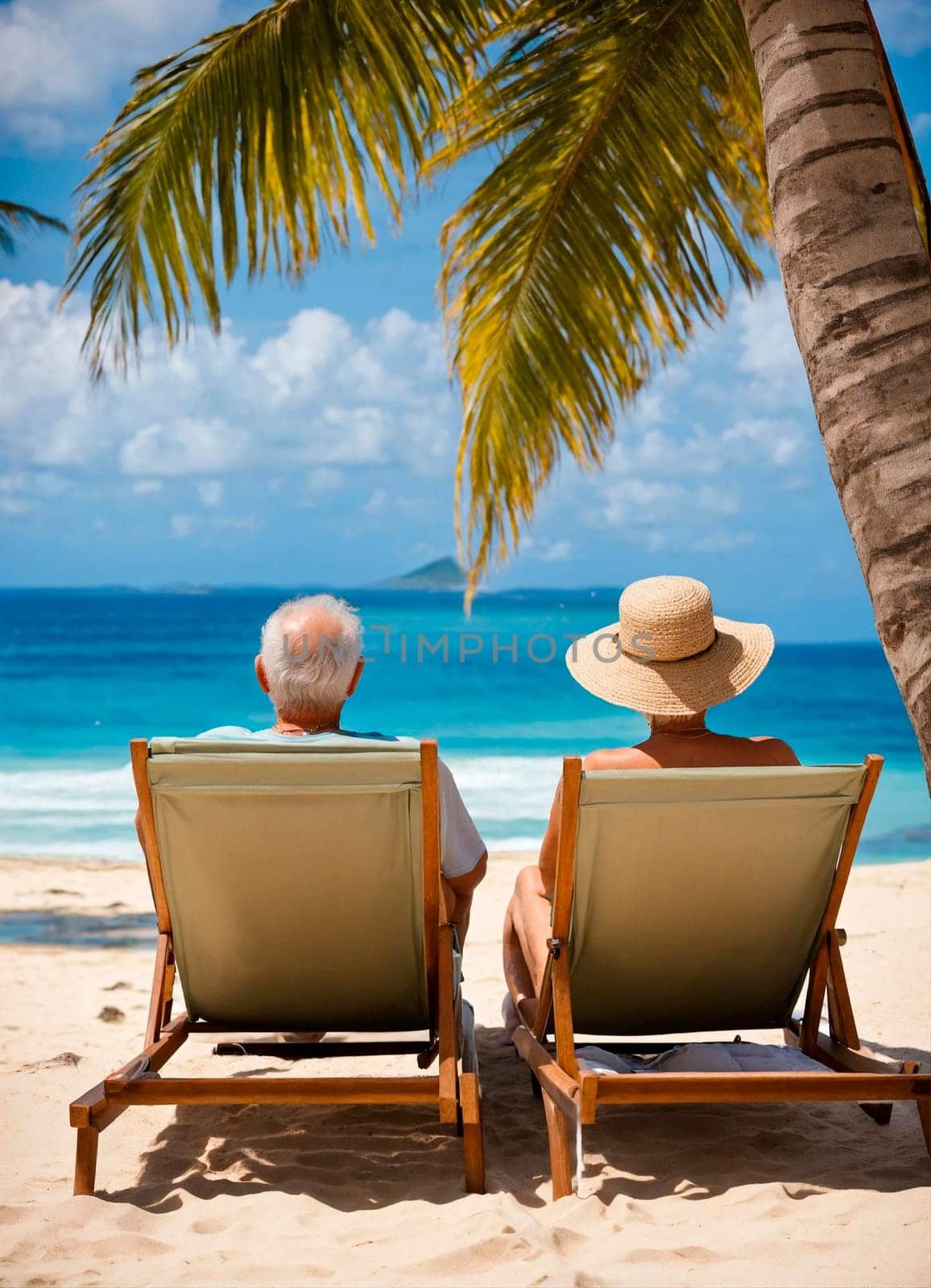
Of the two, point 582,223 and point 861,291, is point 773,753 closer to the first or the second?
point 861,291

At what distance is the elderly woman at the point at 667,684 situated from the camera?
2525mm

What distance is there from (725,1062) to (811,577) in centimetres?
4139

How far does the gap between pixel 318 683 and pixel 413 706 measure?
1841 cm

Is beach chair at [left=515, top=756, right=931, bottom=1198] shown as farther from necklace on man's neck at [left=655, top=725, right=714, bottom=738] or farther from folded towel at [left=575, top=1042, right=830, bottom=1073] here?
necklace on man's neck at [left=655, top=725, right=714, bottom=738]

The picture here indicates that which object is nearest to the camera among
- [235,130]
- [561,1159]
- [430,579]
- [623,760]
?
[561,1159]

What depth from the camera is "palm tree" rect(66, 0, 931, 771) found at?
463 cm

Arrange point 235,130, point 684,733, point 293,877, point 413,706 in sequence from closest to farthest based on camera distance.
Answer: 1. point 293,877
2. point 684,733
3. point 235,130
4. point 413,706

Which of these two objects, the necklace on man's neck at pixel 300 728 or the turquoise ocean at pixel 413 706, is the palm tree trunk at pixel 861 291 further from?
the turquoise ocean at pixel 413 706

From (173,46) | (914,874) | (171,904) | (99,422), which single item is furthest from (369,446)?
(171,904)

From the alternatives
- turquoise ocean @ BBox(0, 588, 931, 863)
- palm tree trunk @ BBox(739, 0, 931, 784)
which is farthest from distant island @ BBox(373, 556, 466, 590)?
palm tree trunk @ BBox(739, 0, 931, 784)

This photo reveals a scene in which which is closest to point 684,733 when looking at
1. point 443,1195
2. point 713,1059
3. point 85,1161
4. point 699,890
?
point 699,890

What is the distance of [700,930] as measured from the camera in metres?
2.44

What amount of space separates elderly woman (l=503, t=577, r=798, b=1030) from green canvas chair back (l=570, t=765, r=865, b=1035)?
177 mm

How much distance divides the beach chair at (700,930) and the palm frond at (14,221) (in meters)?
12.0
